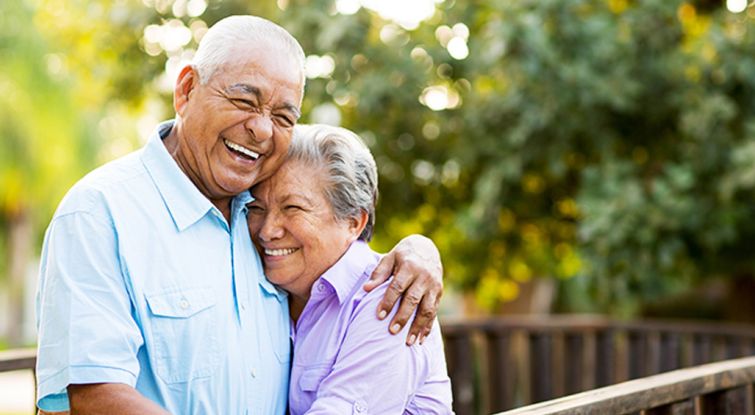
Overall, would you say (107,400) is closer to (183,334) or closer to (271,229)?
(183,334)

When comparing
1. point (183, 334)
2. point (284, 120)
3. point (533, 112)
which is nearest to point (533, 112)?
point (533, 112)

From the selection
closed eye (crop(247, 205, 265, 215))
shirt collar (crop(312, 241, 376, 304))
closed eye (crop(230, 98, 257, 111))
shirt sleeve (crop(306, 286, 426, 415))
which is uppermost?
closed eye (crop(230, 98, 257, 111))

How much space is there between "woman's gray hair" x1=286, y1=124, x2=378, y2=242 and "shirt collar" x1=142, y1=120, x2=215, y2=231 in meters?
0.34

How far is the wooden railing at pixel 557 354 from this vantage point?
6023 mm

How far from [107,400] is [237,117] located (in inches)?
27.9

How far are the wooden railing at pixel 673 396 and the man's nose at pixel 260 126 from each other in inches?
34.4

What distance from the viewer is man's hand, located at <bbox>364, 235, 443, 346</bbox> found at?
240 cm

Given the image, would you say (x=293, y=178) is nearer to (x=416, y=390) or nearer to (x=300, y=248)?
(x=300, y=248)

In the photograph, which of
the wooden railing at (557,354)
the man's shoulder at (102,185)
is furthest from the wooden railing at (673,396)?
the wooden railing at (557,354)

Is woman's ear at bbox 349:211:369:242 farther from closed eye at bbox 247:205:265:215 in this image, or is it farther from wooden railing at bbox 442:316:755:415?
wooden railing at bbox 442:316:755:415

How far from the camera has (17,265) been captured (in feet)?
90.4

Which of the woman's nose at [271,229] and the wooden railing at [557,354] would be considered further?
the wooden railing at [557,354]

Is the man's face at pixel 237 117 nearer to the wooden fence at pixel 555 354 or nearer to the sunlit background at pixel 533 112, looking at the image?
the sunlit background at pixel 533 112

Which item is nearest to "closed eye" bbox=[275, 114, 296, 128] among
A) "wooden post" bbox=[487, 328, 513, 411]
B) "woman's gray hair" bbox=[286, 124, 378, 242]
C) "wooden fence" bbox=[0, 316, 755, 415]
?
"woman's gray hair" bbox=[286, 124, 378, 242]
